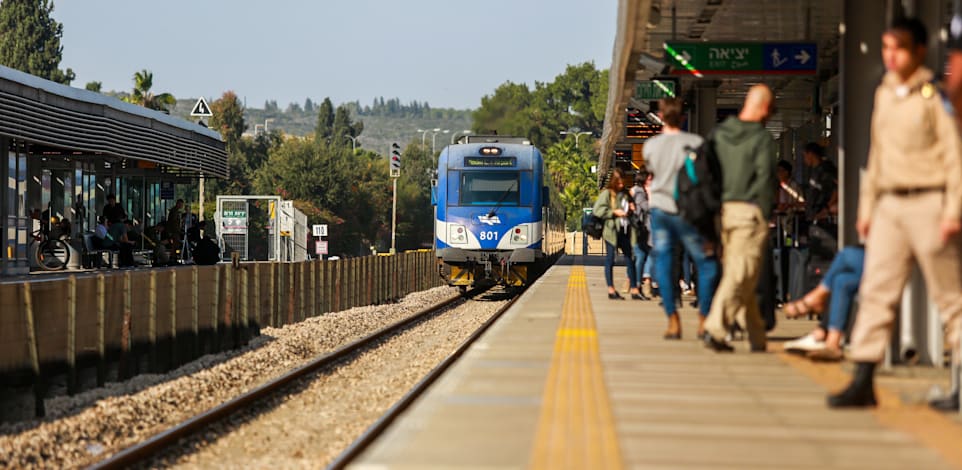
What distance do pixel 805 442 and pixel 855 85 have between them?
3854 millimetres

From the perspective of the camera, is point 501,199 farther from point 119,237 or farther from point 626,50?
point 626,50

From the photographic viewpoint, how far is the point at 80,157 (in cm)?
3381

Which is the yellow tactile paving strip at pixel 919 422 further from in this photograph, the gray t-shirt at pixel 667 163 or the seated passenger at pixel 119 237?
the seated passenger at pixel 119 237

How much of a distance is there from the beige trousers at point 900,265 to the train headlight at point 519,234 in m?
21.8

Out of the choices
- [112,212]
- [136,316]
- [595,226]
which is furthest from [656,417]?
[112,212]

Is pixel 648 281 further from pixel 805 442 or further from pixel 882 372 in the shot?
pixel 805 442

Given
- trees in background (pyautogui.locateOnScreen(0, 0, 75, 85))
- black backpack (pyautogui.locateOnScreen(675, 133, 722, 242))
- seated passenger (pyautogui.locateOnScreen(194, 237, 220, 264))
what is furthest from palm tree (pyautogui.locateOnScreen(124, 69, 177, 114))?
black backpack (pyautogui.locateOnScreen(675, 133, 722, 242))

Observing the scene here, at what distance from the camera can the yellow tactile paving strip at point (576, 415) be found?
5.73 meters

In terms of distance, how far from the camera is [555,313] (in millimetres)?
15141

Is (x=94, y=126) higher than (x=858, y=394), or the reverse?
(x=94, y=126)

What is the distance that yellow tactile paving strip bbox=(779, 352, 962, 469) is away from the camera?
5.89 metres

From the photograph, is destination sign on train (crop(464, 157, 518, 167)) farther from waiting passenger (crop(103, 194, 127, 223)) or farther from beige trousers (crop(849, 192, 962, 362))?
beige trousers (crop(849, 192, 962, 362))

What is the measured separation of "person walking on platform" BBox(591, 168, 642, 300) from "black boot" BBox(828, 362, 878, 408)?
9082 millimetres

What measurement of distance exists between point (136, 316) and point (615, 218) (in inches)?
244
